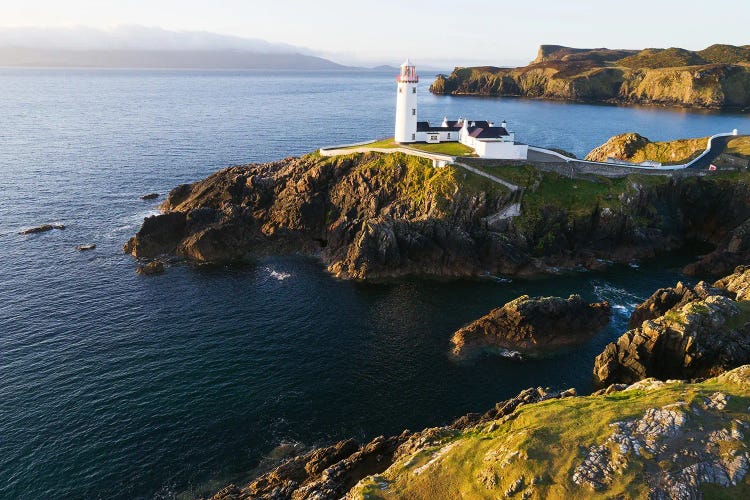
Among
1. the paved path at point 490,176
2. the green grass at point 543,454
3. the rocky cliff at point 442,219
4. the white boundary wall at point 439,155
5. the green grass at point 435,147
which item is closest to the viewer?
the green grass at point 543,454

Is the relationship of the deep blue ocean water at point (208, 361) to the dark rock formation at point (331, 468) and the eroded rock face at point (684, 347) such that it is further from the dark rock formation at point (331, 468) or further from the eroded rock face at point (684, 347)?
the eroded rock face at point (684, 347)

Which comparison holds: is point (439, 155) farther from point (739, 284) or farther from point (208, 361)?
point (208, 361)

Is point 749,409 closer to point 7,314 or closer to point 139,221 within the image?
point 7,314

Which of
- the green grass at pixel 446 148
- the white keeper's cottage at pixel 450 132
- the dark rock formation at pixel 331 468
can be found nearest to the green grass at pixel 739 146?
the white keeper's cottage at pixel 450 132

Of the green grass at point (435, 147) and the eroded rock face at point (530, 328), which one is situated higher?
the green grass at point (435, 147)

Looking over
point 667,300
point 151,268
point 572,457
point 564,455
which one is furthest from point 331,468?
point 151,268

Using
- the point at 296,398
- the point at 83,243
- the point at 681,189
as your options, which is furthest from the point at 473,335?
the point at 83,243

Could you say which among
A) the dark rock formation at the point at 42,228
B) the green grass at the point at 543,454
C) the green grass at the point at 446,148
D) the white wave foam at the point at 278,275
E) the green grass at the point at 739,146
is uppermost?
the green grass at the point at 739,146

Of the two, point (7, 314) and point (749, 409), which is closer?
point (749, 409)
